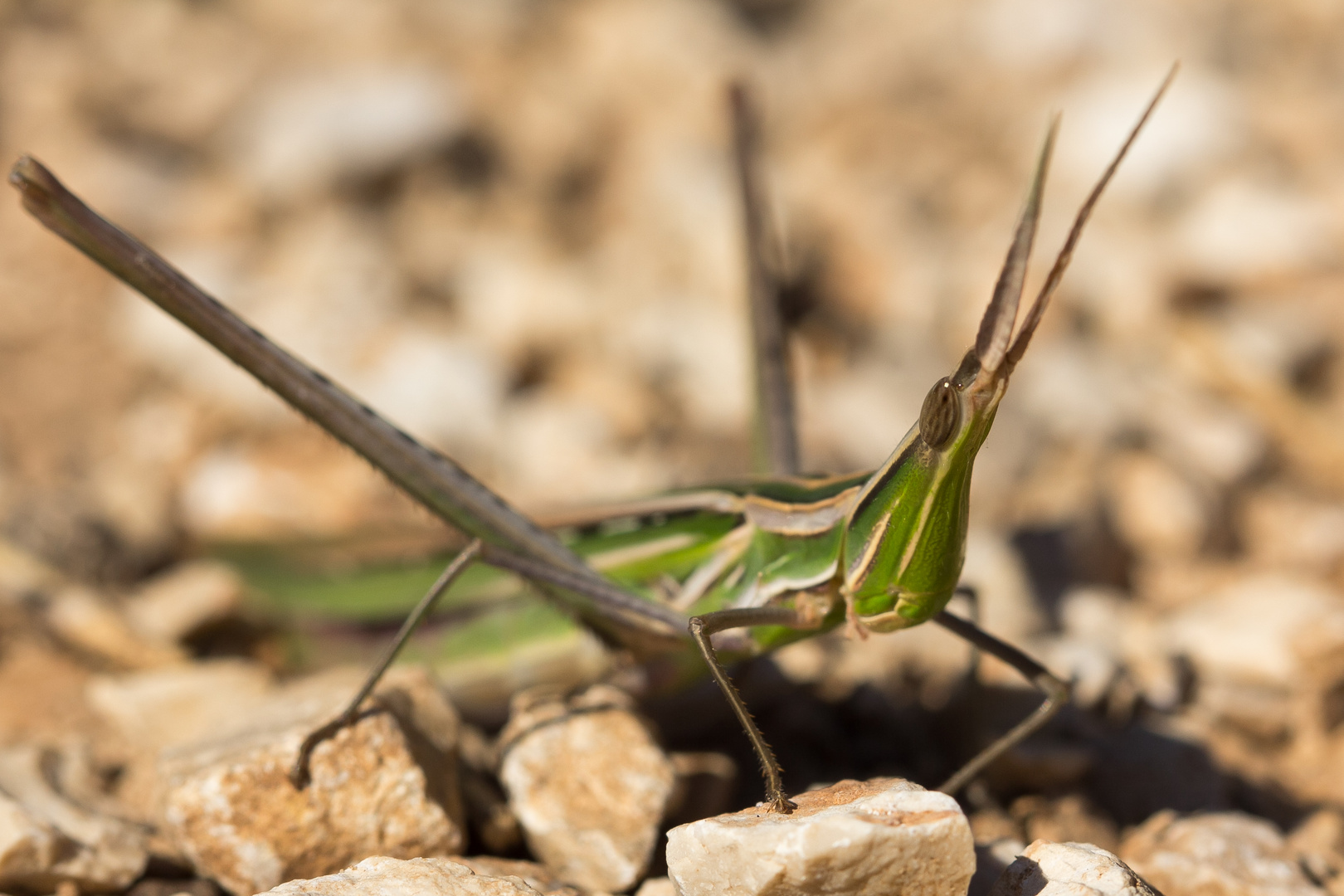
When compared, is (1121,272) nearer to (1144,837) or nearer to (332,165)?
(1144,837)

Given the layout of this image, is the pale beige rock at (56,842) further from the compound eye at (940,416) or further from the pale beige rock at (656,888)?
the compound eye at (940,416)

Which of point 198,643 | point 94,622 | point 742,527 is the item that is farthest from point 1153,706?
point 94,622

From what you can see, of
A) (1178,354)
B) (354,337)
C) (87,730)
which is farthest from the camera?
(1178,354)

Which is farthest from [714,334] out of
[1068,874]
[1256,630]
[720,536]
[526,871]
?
[1068,874]

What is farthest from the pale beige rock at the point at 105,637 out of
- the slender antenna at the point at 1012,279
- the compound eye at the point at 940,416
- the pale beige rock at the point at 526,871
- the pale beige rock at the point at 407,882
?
the slender antenna at the point at 1012,279

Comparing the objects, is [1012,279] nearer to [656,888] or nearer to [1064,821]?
[656,888]
